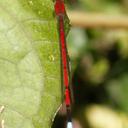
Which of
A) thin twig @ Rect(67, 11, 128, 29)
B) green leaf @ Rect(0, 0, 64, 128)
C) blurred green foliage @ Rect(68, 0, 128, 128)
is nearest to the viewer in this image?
green leaf @ Rect(0, 0, 64, 128)

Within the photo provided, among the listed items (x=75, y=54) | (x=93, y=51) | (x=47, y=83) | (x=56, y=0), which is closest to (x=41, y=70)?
(x=47, y=83)

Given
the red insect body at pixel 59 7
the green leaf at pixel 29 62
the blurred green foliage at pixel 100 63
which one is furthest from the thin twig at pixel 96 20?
the green leaf at pixel 29 62

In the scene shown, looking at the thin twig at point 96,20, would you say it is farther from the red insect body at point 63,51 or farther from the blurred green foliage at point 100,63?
the red insect body at point 63,51

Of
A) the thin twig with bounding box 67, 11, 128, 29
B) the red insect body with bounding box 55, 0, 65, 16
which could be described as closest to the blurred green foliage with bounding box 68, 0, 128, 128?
the thin twig with bounding box 67, 11, 128, 29

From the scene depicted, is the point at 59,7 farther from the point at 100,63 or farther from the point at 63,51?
the point at 100,63

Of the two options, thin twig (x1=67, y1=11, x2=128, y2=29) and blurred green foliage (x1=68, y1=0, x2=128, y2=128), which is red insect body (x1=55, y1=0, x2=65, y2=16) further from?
blurred green foliage (x1=68, y1=0, x2=128, y2=128)
